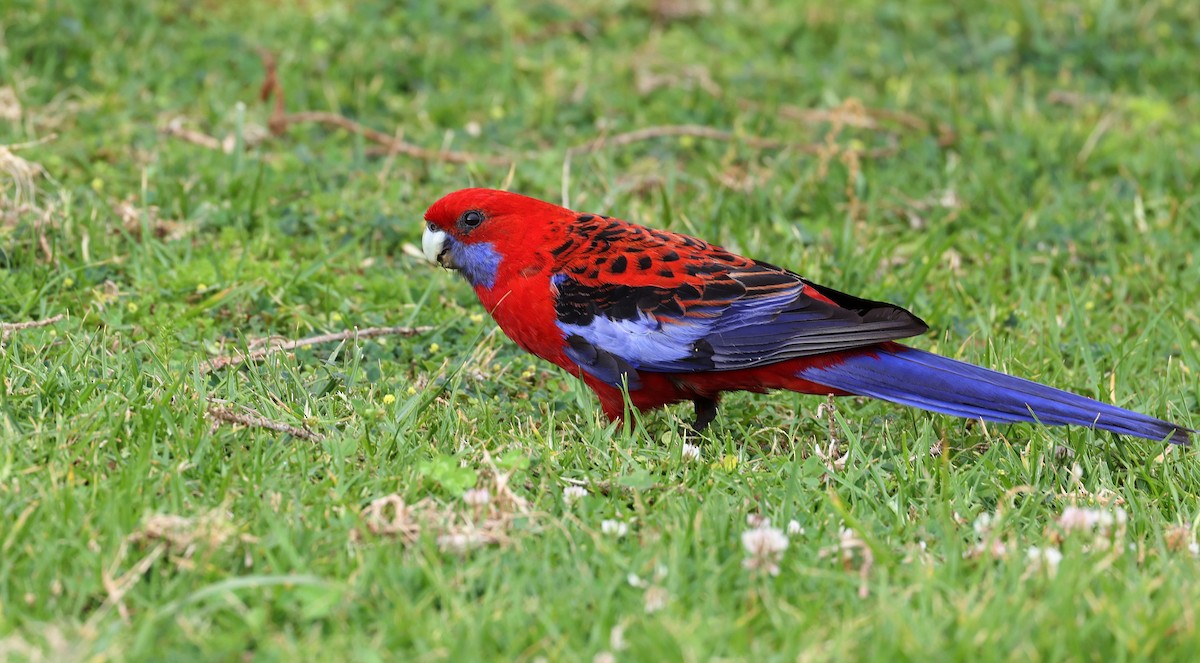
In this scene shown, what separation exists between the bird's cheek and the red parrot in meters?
0.17

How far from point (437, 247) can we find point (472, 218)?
172 millimetres

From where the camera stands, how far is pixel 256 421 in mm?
3561

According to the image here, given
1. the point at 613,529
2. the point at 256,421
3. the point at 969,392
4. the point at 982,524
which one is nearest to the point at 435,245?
the point at 256,421

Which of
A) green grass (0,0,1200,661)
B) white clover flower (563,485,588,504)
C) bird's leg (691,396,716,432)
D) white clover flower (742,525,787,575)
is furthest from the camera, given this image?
bird's leg (691,396,716,432)

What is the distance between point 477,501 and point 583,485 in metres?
0.39

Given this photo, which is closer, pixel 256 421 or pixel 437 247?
pixel 256 421

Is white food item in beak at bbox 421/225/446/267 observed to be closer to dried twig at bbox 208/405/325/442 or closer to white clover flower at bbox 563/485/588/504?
dried twig at bbox 208/405/325/442

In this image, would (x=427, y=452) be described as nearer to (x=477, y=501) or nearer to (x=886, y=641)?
(x=477, y=501)

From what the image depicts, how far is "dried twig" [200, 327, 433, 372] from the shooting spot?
407cm

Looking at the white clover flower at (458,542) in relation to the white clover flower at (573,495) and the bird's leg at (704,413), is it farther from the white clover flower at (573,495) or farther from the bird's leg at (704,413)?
the bird's leg at (704,413)

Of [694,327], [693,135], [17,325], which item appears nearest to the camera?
[694,327]

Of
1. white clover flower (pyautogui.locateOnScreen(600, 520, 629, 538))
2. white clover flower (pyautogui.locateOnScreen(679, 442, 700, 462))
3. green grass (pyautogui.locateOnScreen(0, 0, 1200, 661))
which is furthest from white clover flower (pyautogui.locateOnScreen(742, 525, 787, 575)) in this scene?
white clover flower (pyautogui.locateOnScreen(679, 442, 700, 462))

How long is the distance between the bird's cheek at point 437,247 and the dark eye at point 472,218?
0.33ft

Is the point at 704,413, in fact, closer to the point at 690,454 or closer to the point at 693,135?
the point at 690,454
